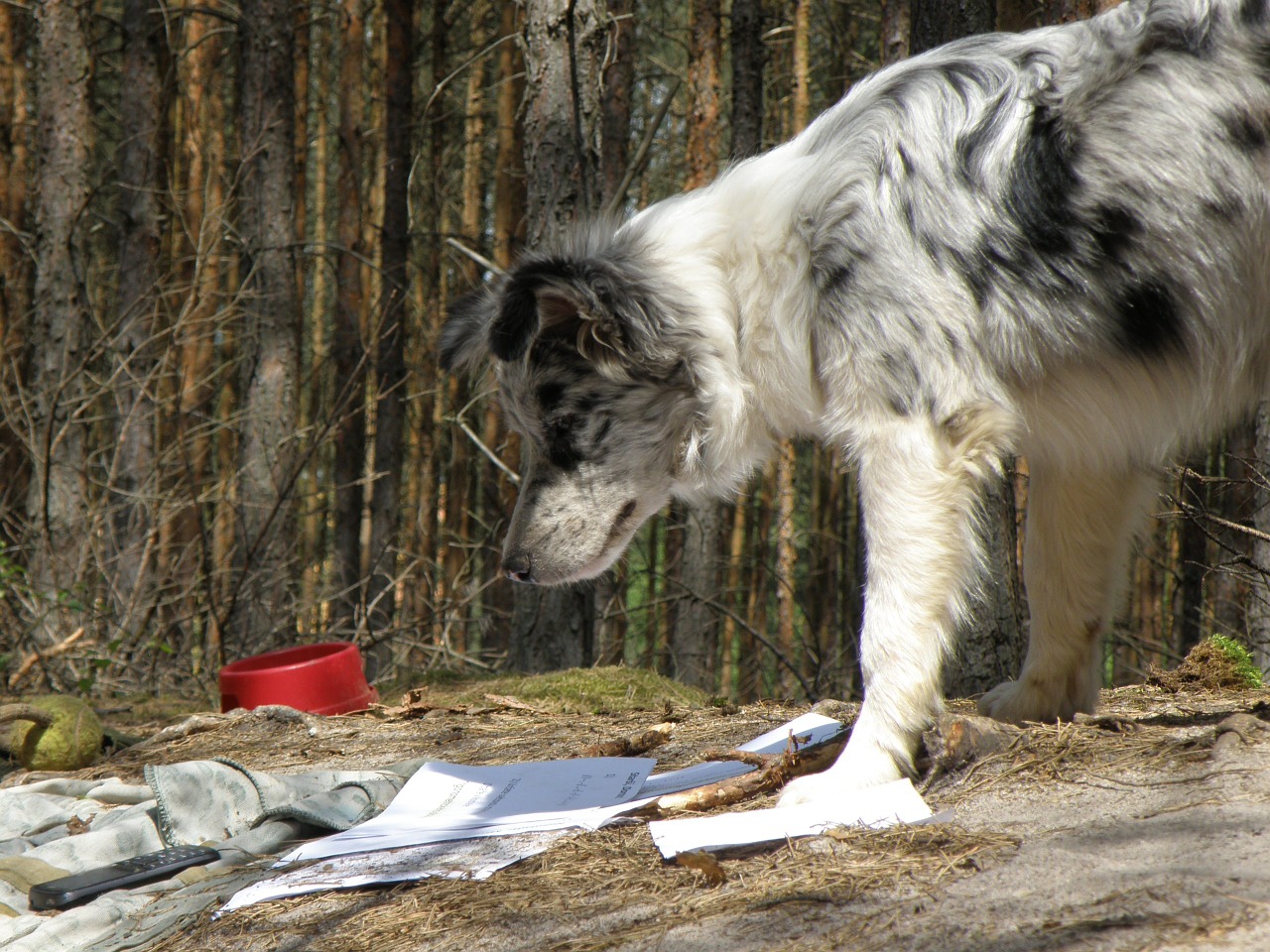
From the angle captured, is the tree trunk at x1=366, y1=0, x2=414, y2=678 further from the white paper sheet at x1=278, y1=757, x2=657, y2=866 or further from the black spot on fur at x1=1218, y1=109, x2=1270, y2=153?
the black spot on fur at x1=1218, y1=109, x2=1270, y2=153

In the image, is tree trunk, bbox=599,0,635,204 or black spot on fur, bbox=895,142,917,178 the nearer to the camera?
black spot on fur, bbox=895,142,917,178

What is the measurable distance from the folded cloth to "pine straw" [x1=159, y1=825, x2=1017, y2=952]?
0.22 m

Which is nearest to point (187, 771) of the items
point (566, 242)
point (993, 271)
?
point (566, 242)

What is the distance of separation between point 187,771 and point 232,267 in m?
12.5

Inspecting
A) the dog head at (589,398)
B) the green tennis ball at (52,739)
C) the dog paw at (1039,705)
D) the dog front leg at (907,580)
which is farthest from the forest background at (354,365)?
the green tennis ball at (52,739)

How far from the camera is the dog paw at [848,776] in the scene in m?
2.52

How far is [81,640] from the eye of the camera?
6324 millimetres

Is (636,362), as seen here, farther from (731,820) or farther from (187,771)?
(187,771)

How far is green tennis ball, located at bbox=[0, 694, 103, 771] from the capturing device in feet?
13.4

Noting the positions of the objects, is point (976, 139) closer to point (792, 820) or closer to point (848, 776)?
point (848, 776)

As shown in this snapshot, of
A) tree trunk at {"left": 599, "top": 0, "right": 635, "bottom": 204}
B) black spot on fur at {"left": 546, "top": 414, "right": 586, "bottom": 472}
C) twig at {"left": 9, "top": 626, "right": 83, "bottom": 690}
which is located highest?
tree trunk at {"left": 599, "top": 0, "right": 635, "bottom": 204}

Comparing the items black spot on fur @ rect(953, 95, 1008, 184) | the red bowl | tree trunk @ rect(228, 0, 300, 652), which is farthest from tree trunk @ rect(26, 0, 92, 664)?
black spot on fur @ rect(953, 95, 1008, 184)

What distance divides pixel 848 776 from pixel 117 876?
182 cm

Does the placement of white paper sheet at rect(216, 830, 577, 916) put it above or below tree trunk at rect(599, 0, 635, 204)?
below
